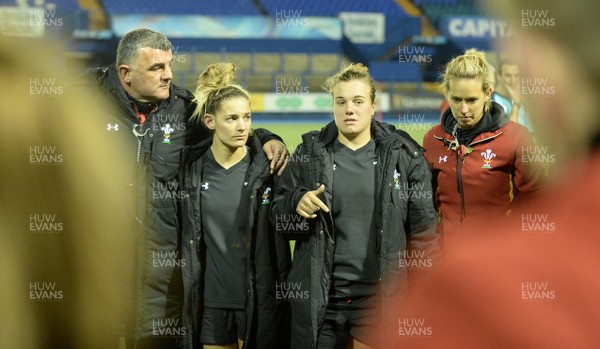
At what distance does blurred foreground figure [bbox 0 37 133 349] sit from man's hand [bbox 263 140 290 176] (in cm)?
65

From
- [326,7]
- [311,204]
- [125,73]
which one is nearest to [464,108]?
[311,204]

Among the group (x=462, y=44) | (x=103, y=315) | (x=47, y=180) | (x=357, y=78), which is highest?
(x=462, y=44)

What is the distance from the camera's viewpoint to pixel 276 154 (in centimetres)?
299

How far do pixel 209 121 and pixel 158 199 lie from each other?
403 mm

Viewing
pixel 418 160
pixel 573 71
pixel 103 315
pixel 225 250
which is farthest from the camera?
pixel 103 315

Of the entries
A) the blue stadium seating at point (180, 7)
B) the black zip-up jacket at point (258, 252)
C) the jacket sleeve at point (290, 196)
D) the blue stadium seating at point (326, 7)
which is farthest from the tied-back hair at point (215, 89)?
the blue stadium seating at point (326, 7)

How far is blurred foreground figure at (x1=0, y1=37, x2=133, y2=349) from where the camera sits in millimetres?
3164

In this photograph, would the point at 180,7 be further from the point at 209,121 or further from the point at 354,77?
the point at 354,77

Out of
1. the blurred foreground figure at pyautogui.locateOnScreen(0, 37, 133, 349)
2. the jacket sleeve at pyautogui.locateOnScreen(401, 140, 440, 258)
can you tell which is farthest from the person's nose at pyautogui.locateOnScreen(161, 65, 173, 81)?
the jacket sleeve at pyautogui.locateOnScreen(401, 140, 440, 258)

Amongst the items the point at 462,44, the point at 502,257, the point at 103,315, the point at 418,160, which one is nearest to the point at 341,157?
the point at 418,160

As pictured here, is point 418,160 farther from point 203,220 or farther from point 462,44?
point 462,44

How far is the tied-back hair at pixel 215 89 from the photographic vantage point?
9.87 ft

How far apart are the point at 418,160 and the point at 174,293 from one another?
1.21 meters

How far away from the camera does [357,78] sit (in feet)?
9.39
